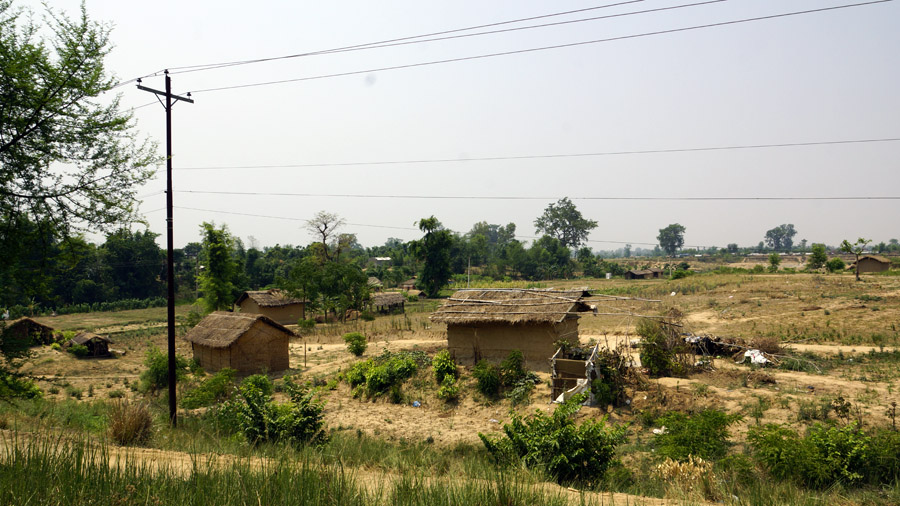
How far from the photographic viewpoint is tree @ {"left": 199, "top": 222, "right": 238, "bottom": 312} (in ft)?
121

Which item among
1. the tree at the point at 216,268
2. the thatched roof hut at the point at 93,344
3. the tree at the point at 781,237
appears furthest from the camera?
the tree at the point at 781,237

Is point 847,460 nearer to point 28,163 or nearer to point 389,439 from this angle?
point 389,439

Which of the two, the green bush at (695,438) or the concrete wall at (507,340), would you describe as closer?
the green bush at (695,438)

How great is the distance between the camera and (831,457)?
28.2 ft

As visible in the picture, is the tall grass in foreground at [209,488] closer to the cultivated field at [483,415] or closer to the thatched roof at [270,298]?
the cultivated field at [483,415]

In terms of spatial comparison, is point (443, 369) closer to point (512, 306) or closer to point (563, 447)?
point (512, 306)

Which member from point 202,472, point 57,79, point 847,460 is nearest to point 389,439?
point 202,472

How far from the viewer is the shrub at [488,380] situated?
16406 millimetres

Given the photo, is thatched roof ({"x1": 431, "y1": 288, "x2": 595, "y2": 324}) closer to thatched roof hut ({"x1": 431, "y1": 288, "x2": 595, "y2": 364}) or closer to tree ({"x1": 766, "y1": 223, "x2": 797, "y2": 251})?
thatched roof hut ({"x1": 431, "y1": 288, "x2": 595, "y2": 364})

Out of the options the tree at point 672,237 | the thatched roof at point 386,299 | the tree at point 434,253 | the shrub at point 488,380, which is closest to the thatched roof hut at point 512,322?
the shrub at point 488,380

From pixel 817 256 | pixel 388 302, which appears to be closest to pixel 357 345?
pixel 388 302

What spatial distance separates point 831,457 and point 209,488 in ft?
31.8

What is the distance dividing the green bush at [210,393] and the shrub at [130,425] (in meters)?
7.13

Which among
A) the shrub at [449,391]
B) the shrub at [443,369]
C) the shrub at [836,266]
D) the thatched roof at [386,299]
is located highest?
the shrub at [836,266]
